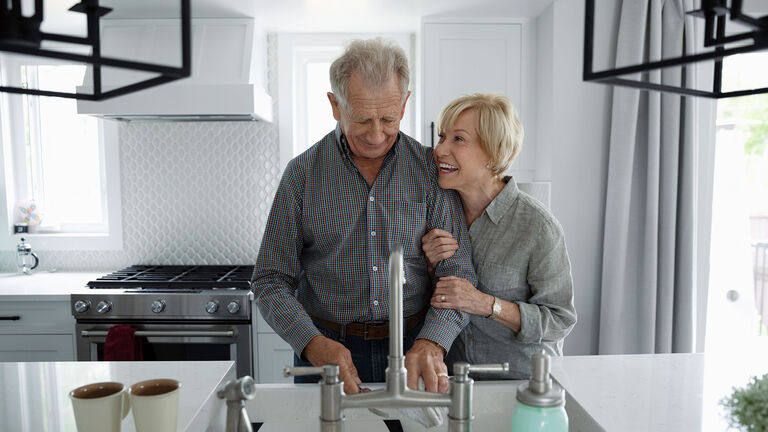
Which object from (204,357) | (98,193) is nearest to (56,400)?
(204,357)

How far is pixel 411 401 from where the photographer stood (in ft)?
2.65

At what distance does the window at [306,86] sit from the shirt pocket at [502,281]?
191 centimetres

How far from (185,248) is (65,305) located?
76 cm

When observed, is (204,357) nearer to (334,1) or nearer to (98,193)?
(98,193)

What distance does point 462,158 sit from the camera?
1490 millimetres

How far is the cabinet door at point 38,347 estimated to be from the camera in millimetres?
2656

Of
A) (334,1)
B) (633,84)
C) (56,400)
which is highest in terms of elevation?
(334,1)

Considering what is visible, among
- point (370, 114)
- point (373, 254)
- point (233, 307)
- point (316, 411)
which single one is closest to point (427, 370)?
point (316, 411)

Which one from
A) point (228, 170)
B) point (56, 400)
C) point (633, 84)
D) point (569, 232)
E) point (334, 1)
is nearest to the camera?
point (633, 84)

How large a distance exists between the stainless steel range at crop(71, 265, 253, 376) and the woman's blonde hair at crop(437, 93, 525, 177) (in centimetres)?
156

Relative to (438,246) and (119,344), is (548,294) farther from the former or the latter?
(119,344)

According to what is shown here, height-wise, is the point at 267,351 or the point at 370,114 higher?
the point at 370,114

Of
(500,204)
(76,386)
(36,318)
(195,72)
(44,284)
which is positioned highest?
(195,72)

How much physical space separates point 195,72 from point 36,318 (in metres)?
1.47
